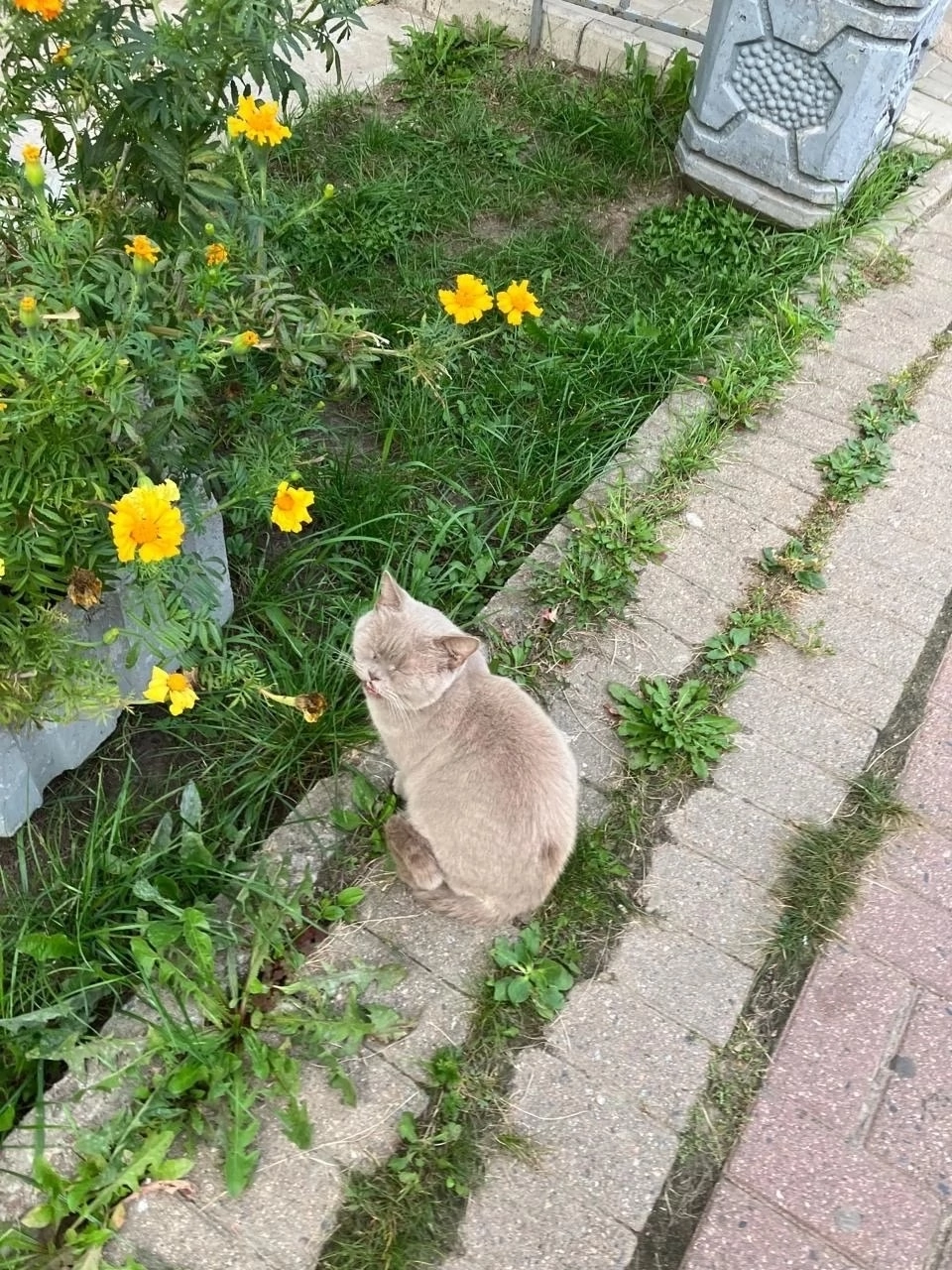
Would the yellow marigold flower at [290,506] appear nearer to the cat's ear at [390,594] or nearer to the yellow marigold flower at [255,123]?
the cat's ear at [390,594]

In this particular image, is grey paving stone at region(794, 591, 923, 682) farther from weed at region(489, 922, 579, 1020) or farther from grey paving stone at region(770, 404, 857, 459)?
weed at region(489, 922, 579, 1020)

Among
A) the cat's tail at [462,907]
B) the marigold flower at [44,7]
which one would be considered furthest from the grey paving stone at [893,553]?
the marigold flower at [44,7]

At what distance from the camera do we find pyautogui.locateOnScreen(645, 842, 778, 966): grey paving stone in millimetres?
2148

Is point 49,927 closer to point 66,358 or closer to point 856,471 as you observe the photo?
point 66,358

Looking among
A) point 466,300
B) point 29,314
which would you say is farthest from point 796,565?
point 29,314

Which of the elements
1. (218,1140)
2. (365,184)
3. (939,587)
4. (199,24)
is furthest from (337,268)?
(218,1140)

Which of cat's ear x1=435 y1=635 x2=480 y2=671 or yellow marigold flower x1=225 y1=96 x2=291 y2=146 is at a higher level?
yellow marigold flower x1=225 y1=96 x2=291 y2=146

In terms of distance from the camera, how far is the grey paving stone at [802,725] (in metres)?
2.49

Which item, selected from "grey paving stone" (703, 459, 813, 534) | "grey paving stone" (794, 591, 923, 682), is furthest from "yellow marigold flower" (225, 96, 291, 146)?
"grey paving stone" (794, 591, 923, 682)

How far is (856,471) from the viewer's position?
3.12m

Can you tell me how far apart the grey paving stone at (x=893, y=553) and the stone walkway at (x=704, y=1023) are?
0.04 feet

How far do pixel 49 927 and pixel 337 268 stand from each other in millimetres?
2578

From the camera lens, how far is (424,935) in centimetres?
209

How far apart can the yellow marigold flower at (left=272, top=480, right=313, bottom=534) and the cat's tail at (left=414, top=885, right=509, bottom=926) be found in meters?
0.87
